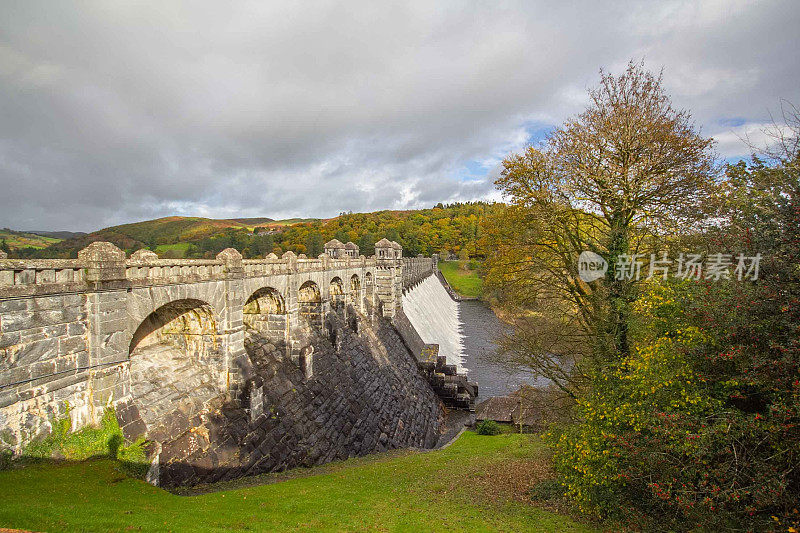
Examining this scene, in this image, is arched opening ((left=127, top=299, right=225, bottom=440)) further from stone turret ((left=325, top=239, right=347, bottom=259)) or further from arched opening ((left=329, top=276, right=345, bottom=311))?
stone turret ((left=325, top=239, right=347, bottom=259))

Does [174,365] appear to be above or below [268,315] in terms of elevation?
below

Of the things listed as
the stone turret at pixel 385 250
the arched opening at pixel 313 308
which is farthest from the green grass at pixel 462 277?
the arched opening at pixel 313 308

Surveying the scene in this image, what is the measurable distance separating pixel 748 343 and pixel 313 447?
46.8 feet

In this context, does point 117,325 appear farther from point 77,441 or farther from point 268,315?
point 268,315

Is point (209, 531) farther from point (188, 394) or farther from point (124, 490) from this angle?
point (188, 394)

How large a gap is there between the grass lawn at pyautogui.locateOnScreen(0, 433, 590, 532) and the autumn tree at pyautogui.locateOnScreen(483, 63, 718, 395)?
4.49 m

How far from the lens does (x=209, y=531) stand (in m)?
6.61

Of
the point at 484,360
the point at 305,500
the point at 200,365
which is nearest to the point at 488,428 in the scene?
the point at 484,360

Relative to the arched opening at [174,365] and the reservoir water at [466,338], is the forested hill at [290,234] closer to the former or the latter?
the reservoir water at [466,338]

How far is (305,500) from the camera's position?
9836mm

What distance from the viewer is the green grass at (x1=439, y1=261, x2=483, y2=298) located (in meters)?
90.0

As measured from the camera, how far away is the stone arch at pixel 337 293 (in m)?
25.7

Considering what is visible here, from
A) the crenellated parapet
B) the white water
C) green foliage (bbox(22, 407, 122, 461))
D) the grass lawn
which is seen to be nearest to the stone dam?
the crenellated parapet

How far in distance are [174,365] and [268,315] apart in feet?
18.4
